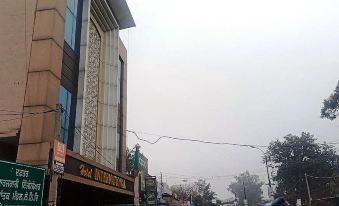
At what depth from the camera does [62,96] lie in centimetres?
2081

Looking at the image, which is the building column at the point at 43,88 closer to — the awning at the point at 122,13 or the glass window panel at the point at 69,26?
the glass window panel at the point at 69,26

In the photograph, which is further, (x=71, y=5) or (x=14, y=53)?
(x=71, y=5)

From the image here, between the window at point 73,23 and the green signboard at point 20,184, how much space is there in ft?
33.5

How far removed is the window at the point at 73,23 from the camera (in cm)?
2203

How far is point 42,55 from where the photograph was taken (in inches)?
709

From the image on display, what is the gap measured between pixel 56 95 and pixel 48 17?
13.5 ft

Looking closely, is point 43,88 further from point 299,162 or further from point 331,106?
point 299,162

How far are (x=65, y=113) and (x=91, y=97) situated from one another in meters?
4.21

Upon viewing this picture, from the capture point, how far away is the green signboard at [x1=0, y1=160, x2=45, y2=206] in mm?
12320

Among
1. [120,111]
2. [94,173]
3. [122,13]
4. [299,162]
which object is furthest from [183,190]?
[94,173]

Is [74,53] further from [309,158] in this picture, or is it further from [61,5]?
[309,158]

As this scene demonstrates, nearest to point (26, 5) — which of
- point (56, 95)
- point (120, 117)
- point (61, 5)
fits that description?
point (61, 5)

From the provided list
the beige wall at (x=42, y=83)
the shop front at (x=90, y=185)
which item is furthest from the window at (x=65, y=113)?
the beige wall at (x=42, y=83)

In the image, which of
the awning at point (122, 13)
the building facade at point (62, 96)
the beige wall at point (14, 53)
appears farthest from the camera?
the awning at point (122, 13)
